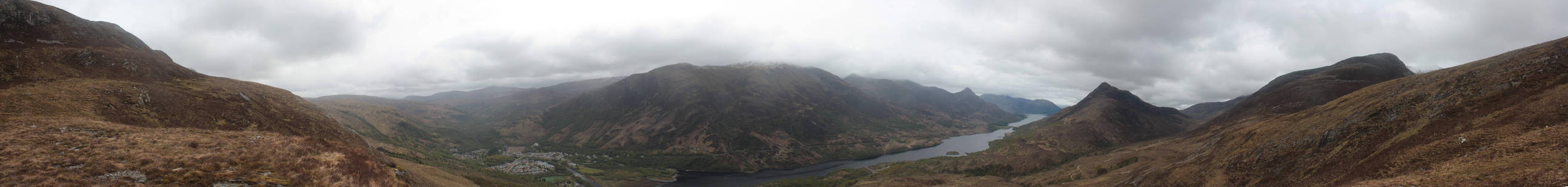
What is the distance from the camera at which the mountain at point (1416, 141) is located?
29555 mm

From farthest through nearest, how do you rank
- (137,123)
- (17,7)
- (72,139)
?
(17,7), (137,123), (72,139)

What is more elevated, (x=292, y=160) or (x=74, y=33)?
(x=74, y=33)

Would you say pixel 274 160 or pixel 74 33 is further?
pixel 74 33

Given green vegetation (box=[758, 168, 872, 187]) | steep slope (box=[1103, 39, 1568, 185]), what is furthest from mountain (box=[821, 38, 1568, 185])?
green vegetation (box=[758, 168, 872, 187])

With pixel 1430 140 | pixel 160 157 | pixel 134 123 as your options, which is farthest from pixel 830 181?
pixel 160 157

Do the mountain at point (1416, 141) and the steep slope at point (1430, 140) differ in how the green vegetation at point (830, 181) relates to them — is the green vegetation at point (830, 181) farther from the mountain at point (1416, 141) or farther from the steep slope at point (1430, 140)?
the steep slope at point (1430, 140)

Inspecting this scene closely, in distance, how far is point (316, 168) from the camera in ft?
106

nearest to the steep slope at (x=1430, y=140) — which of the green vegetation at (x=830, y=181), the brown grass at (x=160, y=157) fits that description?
the brown grass at (x=160, y=157)

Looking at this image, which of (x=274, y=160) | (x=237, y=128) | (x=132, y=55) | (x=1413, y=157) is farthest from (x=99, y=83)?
(x=1413, y=157)

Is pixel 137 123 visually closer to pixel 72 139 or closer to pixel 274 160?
pixel 72 139

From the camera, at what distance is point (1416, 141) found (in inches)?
1631

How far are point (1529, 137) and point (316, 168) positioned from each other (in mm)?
80168

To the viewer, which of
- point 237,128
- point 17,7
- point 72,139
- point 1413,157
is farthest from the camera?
point 17,7

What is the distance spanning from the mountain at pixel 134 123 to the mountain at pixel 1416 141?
69389mm
